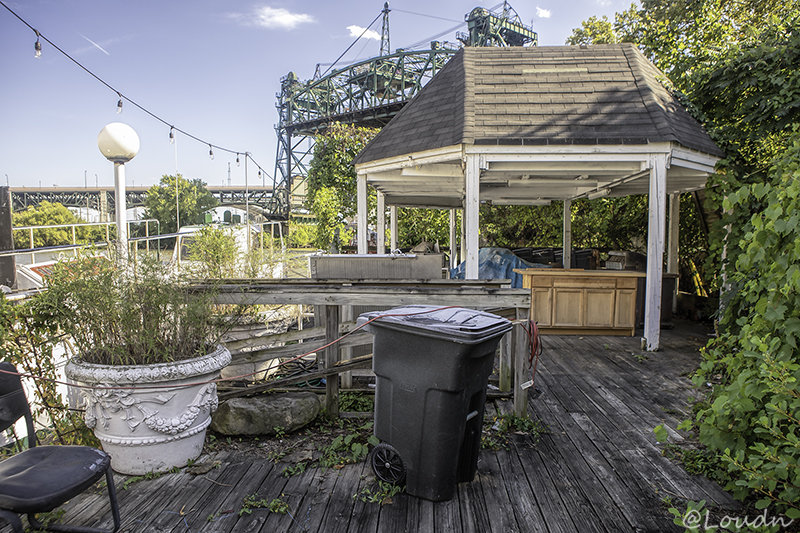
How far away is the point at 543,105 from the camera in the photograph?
646 centimetres

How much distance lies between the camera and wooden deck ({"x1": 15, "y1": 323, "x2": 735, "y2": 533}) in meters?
2.20

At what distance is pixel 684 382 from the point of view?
15.4 feet

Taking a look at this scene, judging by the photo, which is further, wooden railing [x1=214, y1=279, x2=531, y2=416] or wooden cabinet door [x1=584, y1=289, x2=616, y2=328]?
wooden cabinet door [x1=584, y1=289, x2=616, y2=328]

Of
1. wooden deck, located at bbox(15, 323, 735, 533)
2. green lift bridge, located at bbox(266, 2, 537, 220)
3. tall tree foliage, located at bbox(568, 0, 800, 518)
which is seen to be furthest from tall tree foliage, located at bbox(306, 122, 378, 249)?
green lift bridge, located at bbox(266, 2, 537, 220)

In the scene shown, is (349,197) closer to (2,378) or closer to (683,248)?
(683,248)

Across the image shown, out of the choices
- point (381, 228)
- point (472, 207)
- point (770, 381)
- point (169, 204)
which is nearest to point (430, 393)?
point (770, 381)

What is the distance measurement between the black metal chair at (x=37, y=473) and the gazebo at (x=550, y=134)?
4755 mm

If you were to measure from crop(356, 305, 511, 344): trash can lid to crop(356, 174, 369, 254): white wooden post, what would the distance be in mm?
5284

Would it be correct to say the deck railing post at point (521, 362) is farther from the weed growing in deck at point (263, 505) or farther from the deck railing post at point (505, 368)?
the weed growing in deck at point (263, 505)

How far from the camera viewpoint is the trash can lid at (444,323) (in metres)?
2.18

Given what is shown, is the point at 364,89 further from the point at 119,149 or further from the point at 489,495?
the point at 489,495

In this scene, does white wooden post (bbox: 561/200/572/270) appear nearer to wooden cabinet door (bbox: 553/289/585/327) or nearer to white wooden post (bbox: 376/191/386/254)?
wooden cabinet door (bbox: 553/289/585/327)

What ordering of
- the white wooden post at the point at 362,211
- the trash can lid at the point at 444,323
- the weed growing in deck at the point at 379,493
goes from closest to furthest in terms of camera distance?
the trash can lid at the point at 444,323 → the weed growing in deck at the point at 379,493 → the white wooden post at the point at 362,211

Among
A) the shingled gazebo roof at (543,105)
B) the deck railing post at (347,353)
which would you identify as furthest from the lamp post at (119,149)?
the shingled gazebo roof at (543,105)
